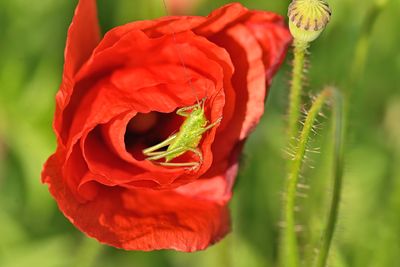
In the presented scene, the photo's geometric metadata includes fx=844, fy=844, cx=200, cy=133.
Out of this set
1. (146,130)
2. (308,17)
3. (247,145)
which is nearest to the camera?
(308,17)

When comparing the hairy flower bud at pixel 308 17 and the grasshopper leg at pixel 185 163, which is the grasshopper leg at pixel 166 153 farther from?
the hairy flower bud at pixel 308 17

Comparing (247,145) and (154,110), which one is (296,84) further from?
(247,145)

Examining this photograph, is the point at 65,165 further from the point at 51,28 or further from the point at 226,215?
the point at 51,28

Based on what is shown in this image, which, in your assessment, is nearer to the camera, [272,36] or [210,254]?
[272,36]

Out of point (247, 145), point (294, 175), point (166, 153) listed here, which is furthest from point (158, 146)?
point (247, 145)

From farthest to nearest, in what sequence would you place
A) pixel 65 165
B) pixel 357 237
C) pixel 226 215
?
pixel 357 237
pixel 226 215
pixel 65 165

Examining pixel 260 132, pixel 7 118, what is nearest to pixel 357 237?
pixel 260 132
